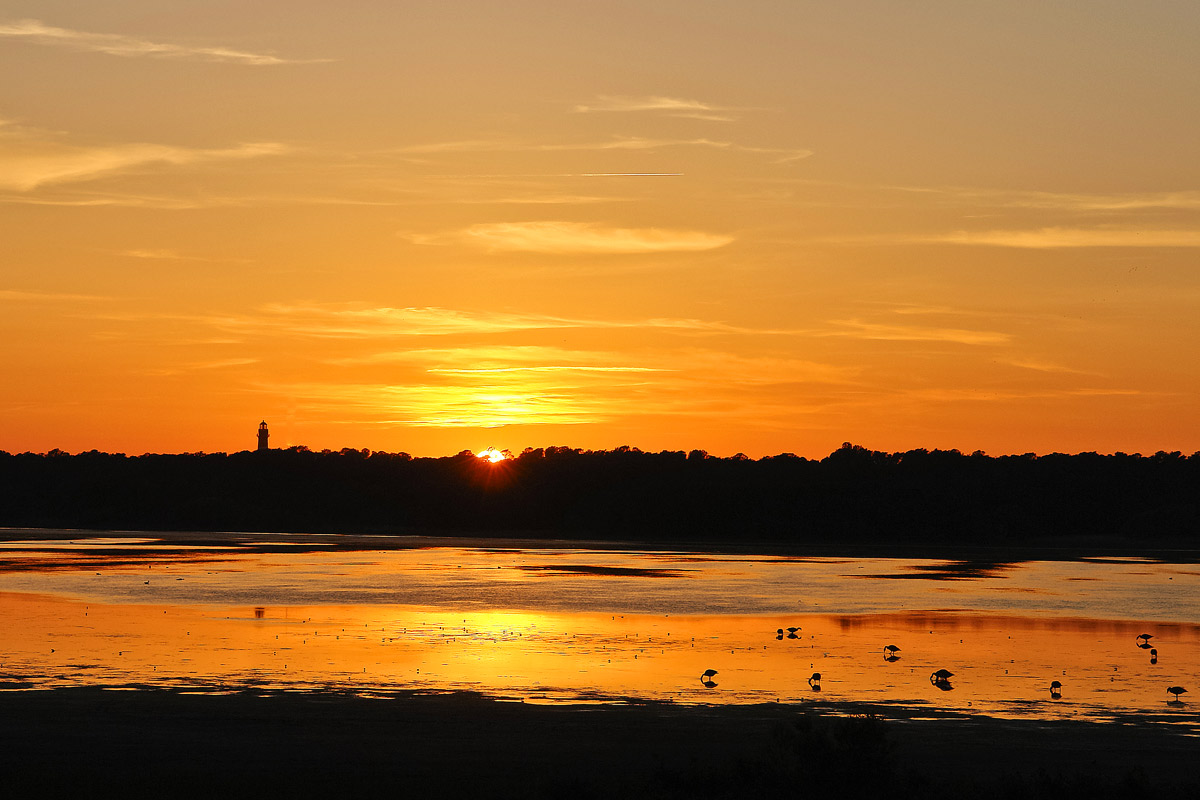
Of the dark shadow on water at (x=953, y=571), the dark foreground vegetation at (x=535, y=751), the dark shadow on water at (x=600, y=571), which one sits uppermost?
the dark shadow on water at (x=600, y=571)

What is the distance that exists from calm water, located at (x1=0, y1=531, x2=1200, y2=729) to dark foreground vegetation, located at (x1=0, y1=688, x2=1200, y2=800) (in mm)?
1975

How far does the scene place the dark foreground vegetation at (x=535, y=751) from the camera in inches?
758

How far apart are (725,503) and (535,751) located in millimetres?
139579

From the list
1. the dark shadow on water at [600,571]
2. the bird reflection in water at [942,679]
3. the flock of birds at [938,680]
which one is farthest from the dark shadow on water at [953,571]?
the bird reflection in water at [942,679]

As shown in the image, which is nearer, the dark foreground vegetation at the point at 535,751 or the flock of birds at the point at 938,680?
the dark foreground vegetation at the point at 535,751

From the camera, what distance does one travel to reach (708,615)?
48.0 meters

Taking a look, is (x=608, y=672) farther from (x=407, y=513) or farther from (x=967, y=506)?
(x=407, y=513)

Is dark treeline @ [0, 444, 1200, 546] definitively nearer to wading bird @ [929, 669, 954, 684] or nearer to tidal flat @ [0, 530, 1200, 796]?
tidal flat @ [0, 530, 1200, 796]

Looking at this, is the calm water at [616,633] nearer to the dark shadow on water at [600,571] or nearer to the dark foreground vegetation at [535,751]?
the dark shadow on water at [600,571]

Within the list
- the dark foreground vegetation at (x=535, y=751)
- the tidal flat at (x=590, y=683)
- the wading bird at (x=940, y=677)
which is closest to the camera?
the dark foreground vegetation at (x=535, y=751)

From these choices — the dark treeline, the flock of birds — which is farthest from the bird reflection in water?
the dark treeline

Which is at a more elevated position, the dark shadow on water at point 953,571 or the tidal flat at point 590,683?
the dark shadow on water at point 953,571

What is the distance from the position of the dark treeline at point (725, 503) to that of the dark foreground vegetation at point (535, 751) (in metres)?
115

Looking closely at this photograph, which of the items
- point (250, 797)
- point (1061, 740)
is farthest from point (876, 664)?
point (250, 797)
